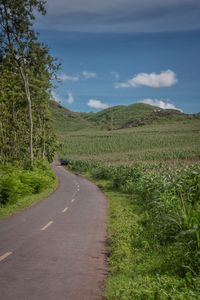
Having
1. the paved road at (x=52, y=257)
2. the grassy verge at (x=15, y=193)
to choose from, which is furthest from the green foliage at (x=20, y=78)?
the paved road at (x=52, y=257)

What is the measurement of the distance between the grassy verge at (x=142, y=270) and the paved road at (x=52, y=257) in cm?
32

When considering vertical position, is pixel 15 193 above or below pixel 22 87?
below

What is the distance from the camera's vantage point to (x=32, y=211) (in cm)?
2278

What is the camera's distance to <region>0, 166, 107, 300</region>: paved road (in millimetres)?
8805

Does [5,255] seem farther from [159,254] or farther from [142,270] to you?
[159,254]

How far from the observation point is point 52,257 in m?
11.8

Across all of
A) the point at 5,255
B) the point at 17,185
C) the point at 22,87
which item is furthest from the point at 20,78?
the point at 5,255

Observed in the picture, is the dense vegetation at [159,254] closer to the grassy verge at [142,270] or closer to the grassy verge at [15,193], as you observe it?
the grassy verge at [142,270]

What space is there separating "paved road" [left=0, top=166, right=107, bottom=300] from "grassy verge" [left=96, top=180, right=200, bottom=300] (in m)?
0.32

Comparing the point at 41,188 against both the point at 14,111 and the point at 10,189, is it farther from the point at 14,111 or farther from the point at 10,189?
the point at 14,111

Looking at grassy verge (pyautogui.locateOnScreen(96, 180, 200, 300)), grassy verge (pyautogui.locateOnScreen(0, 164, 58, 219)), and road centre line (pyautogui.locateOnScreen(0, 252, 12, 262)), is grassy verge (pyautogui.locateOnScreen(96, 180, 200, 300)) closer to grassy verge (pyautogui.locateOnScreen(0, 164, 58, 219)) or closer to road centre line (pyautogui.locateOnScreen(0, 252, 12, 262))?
road centre line (pyautogui.locateOnScreen(0, 252, 12, 262))

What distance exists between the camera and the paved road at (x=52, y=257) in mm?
8805

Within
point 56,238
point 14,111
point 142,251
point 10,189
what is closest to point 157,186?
point 10,189

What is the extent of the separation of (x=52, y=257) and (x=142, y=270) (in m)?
2.65
